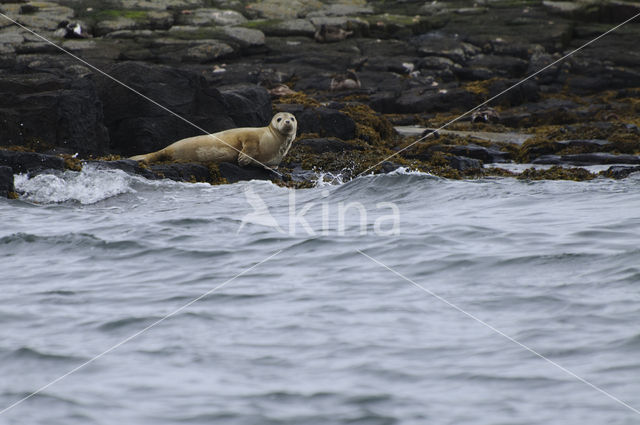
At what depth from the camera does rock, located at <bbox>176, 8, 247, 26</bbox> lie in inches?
1510

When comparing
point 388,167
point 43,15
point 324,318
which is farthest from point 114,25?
point 324,318

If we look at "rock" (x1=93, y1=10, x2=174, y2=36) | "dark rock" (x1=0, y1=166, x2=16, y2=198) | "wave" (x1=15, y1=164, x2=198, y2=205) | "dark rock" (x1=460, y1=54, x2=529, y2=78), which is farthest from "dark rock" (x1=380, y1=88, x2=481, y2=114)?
"dark rock" (x1=0, y1=166, x2=16, y2=198)

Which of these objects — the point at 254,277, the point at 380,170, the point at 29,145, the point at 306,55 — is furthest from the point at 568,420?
the point at 306,55

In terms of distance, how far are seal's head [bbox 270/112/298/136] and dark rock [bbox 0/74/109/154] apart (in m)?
3.55

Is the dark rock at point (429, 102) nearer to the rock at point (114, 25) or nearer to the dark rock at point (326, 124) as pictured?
the dark rock at point (326, 124)

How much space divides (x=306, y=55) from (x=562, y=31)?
469 inches

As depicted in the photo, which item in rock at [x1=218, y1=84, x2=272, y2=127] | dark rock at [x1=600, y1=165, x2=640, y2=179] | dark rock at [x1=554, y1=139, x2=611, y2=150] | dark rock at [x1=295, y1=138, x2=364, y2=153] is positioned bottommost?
dark rock at [x1=600, y1=165, x2=640, y2=179]

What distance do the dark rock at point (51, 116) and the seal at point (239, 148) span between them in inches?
53.5

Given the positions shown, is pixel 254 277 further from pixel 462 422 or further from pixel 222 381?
pixel 462 422

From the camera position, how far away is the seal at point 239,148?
13273 mm

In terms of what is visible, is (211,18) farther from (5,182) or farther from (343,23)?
(5,182)

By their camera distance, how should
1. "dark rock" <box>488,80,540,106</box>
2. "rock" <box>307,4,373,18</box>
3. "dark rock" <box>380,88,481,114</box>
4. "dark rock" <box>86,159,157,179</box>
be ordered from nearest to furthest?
"dark rock" <box>86,159,157,179</box>
"dark rock" <box>380,88,481,114</box>
"dark rock" <box>488,80,540,106</box>
"rock" <box>307,4,373,18</box>

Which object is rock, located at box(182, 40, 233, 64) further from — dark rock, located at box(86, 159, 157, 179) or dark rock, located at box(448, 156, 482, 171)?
dark rock, located at box(86, 159, 157, 179)

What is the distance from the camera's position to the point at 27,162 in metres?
11.3
